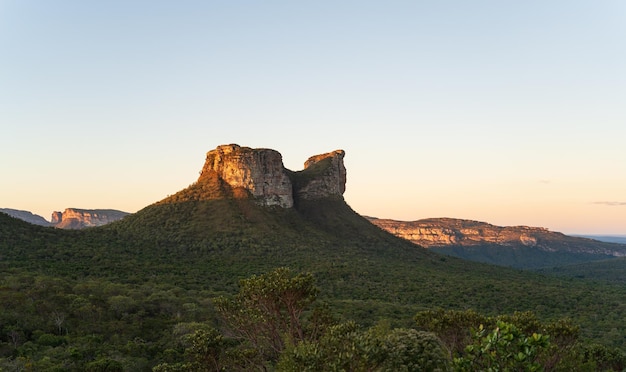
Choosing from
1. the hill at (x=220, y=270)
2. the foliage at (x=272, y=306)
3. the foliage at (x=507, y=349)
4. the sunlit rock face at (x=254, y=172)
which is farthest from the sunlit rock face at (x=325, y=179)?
the foliage at (x=507, y=349)

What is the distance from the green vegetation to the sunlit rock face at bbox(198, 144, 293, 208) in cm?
539

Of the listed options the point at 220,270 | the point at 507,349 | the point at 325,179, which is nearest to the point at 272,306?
the point at 507,349

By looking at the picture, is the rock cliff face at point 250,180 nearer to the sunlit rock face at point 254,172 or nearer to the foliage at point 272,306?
the sunlit rock face at point 254,172

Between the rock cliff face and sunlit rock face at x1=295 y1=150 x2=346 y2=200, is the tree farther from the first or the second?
sunlit rock face at x1=295 y1=150 x2=346 y2=200

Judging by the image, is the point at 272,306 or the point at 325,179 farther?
the point at 325,179

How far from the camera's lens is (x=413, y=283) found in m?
79.5

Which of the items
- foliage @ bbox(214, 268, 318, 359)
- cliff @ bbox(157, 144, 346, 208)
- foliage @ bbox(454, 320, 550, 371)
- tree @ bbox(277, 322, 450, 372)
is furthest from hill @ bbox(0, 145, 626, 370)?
foliage @ bbox(454, 320, 550, 371)

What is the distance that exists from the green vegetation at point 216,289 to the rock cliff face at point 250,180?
2691 mm

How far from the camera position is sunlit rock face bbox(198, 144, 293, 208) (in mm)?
125438

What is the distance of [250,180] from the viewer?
12538 centimetres

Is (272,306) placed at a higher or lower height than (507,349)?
lower

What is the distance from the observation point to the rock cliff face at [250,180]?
124 m

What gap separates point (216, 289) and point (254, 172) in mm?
62206

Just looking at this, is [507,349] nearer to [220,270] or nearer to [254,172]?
[220,270]
